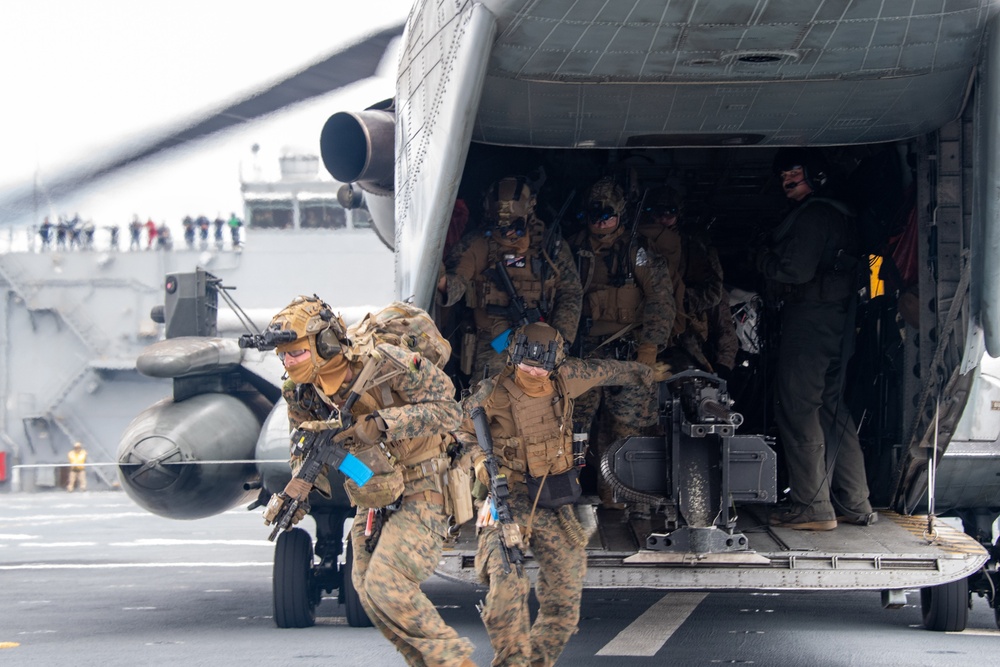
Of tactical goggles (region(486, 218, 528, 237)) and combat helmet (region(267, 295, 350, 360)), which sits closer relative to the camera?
combat helmet (region(267, 295, 350, 360))

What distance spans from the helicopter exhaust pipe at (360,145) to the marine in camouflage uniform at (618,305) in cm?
124

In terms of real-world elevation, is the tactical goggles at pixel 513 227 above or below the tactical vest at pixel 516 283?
above

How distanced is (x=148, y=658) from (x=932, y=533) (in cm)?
406

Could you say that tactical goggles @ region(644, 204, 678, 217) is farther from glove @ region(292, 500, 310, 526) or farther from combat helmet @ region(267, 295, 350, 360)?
glove @ region(292, 500, 310, 526)

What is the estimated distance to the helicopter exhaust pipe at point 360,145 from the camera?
279 inches

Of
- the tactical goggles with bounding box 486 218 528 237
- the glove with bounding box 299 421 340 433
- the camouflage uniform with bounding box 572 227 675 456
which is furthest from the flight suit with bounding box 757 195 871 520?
the glove with bounding box 299 421 340 433

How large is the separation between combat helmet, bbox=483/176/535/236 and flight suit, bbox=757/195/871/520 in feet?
4.44

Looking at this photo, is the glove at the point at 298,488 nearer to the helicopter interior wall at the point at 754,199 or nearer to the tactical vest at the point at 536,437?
the tactical vest at the point at 536,437

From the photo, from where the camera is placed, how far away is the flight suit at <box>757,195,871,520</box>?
657 cm

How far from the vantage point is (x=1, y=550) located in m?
13.1

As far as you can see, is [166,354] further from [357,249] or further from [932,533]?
[357,249]

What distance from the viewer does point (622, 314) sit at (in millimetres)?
7180

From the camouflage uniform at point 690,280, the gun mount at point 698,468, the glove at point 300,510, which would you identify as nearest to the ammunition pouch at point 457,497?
the glove at point 300,510

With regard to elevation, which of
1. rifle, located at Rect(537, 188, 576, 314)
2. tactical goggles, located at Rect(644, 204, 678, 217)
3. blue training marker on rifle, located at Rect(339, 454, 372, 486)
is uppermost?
tactical goggles, located at Rect(644, 204, 678, 217)
